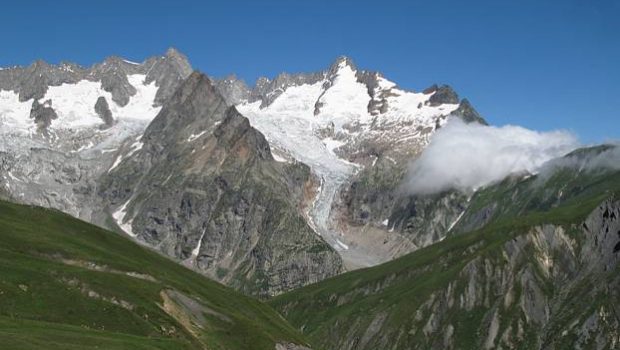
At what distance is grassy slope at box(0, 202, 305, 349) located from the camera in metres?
102

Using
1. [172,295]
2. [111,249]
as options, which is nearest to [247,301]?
[111,249]

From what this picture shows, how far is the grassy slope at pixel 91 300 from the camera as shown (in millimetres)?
102500

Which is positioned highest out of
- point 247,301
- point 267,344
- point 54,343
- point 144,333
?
point 247,301

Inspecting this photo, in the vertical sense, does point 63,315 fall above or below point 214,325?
below

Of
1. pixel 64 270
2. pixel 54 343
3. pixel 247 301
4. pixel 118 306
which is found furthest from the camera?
pixel 247 301

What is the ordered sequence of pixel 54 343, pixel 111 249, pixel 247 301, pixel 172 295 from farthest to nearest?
pixel 247 301 < pixel 111 249 < pixel 172 295 < pixel 54 343

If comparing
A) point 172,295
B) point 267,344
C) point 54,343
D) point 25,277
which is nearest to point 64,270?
point 25,277

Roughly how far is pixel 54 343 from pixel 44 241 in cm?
6767

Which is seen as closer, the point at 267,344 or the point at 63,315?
the point at 63,315

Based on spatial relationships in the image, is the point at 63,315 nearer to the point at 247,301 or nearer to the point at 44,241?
the point at 44,241

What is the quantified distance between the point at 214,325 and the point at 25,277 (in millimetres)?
31856

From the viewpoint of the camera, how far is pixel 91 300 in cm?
12588

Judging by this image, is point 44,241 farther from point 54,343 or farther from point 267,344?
point 54,343

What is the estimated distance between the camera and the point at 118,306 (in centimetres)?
12562
